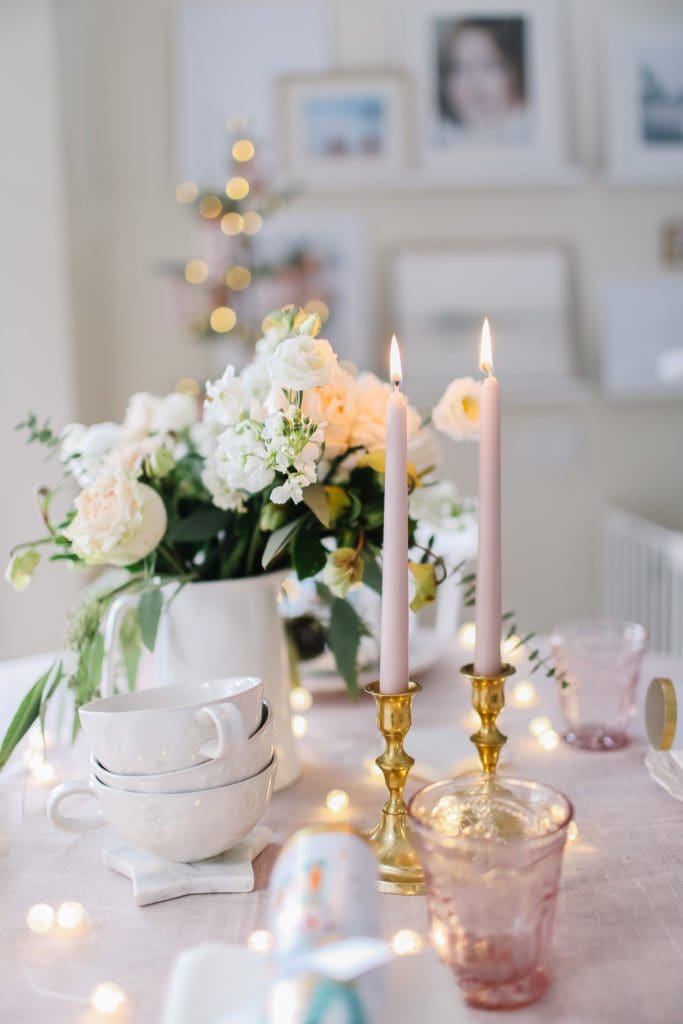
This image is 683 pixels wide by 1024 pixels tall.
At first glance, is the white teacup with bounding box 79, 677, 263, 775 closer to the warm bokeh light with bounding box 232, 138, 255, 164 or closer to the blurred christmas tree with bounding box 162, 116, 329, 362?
the blurred christmas tree with bounding box 162, 116, 329, 362

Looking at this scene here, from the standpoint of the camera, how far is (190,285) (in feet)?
8.38

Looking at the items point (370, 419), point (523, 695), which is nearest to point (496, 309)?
point (523, 695)

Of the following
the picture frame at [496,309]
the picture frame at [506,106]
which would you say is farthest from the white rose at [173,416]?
the picture frame at [506,106]

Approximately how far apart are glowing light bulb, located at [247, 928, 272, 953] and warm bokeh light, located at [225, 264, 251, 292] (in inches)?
79.2

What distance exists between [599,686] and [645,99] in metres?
2.25

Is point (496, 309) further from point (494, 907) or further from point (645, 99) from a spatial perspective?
point (494, 907)

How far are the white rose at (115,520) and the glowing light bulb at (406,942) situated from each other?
389mm

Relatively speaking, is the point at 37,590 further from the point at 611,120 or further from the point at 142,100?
the point at 611,120

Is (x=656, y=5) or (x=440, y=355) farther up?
(x=656, y=5)

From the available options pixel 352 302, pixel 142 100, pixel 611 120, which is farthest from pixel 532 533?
pixel 142 100

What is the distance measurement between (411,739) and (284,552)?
0.93 ft

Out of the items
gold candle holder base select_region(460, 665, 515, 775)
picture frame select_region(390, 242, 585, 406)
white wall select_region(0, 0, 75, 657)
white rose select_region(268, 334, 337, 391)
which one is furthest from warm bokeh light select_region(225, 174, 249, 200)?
gold candle holder base select_region(460, 665, 515, 775)

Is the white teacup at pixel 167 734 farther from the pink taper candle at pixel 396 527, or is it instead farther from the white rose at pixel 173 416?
the white rose at pixel 173 416

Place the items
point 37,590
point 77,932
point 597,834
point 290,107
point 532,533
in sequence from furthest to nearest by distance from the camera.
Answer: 1. point 532,533
2. point 290,107
3. point 37,590
4. point 597,834
5. point 77,932
